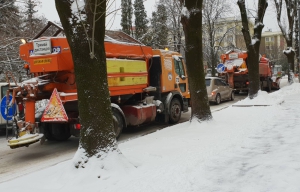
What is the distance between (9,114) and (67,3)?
12.9 ft

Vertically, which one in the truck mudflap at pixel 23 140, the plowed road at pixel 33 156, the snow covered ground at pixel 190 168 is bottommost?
the plowed road at pixel 33 156

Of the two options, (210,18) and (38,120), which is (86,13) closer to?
(38,120)

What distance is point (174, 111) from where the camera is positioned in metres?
11.6

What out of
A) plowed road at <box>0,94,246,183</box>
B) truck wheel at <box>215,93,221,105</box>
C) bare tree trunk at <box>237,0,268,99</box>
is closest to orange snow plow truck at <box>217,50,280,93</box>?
truck wheel at <box>215,93,221,105</box>

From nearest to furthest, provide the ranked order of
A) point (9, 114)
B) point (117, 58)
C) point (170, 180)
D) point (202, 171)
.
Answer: point (170, 180), point (202, 171), point (9, 114), point (117, 58)

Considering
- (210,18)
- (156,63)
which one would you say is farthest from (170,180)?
(210,18)

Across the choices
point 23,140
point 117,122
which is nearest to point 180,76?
point 117,122

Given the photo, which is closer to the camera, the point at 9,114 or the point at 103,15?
the point at 103,15

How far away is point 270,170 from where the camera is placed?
4793 millimetres

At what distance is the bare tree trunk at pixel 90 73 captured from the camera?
5023 millimetres

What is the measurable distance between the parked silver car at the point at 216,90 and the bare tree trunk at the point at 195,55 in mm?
8420

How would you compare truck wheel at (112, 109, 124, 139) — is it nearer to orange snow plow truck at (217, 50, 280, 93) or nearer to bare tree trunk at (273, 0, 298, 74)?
orange snow plow truck at (217, 50, 280, 93)

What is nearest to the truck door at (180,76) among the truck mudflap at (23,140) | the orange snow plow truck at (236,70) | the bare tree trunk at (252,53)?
the bare tree trunk at (252,53)

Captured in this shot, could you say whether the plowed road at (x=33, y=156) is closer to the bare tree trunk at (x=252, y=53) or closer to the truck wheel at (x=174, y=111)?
the truck wheel at (x=174, y=111)
